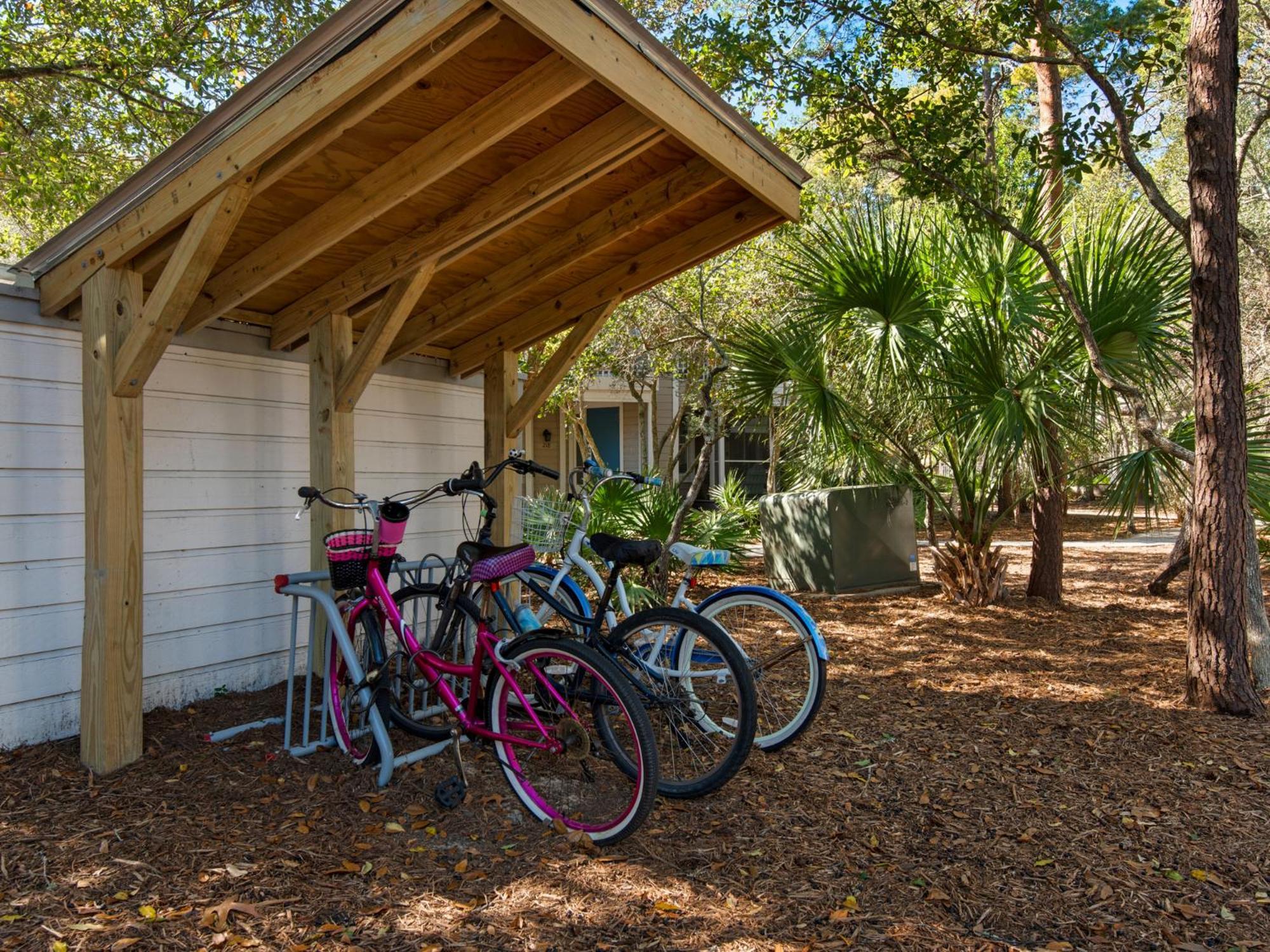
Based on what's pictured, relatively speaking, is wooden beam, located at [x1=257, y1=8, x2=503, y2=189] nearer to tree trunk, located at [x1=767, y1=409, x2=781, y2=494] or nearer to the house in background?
tree trunk, located at [x1=767, y1=409, x2=781, y2=494]

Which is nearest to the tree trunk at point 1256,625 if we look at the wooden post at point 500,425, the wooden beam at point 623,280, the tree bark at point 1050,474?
the tree bark at point 1050,474

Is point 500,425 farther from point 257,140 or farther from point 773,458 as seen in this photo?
point 773,458

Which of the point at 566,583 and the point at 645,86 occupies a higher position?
the point at 645,86

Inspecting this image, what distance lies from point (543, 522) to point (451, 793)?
2.69 meters

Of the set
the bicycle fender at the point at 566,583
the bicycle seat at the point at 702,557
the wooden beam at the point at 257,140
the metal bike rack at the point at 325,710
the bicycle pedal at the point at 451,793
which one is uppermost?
the wooden beam at the point at 257,140

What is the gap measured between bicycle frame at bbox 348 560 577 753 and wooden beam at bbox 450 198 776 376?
218 centimetres

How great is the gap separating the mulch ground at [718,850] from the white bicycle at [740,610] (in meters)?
0.24

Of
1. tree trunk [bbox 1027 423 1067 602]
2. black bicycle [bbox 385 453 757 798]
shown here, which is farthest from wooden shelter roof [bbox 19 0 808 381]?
tree trunk [bbox 1027 423 1067 602]

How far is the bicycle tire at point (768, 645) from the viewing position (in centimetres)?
362

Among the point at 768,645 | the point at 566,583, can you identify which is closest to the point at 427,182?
the point at 566,583

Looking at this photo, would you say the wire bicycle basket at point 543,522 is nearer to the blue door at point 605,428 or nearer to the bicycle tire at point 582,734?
the bicycle tire at point 582,734

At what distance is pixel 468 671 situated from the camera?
3.32 m

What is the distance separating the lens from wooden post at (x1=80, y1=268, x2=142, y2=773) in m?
3.43

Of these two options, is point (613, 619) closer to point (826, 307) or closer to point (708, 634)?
point (708, 634)
